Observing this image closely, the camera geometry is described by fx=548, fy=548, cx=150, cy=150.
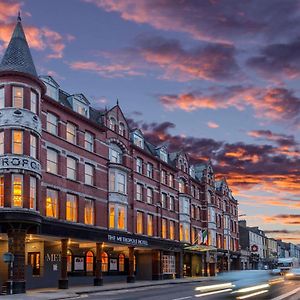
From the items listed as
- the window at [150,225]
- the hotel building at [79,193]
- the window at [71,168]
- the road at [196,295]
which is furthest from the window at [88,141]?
the road at [196,295]

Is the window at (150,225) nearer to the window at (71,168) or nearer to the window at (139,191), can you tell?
the window at (139,191)

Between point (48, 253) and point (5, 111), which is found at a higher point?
point (5, 111)

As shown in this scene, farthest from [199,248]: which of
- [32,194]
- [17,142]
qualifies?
[17,142]

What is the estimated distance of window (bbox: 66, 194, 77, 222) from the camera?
45594 mm

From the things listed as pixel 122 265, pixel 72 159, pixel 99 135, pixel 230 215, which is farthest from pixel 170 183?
pixel 230 215

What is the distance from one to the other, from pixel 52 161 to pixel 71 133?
4.08m

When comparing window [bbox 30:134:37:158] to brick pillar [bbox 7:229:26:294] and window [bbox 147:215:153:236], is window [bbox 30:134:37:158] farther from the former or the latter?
window [bbox 147:215:153:236]

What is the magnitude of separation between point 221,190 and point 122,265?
1569 inches

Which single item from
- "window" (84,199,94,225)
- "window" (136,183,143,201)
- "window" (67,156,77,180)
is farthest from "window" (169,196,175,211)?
"window" (67,156,77,180)

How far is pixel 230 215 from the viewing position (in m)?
98.4

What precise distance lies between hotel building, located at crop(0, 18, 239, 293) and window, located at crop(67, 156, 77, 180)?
3.6 inches

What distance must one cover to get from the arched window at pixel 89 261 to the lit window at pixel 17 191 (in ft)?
52.1

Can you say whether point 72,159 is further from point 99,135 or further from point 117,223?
point 117,223

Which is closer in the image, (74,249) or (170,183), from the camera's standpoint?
(74,249)
